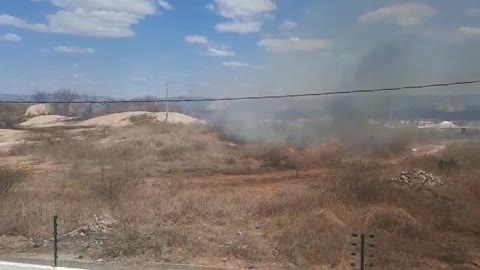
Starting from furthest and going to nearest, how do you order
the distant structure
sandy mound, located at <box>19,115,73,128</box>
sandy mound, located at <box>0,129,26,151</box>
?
the distant structure < sandy mound, located at <box>19,115,73,128</box> < sandy mound, located at <box>0,129,26,151</box>

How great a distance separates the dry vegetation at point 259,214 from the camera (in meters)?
10.6

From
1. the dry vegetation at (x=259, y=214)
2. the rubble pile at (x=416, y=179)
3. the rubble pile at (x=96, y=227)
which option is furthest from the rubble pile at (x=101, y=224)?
the rubble pile at (x=416, y=179)

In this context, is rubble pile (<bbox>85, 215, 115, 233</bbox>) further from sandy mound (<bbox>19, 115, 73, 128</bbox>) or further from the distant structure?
the distant structure

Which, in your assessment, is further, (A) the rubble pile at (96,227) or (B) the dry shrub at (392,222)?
(B) the dry shrub at (392,222)

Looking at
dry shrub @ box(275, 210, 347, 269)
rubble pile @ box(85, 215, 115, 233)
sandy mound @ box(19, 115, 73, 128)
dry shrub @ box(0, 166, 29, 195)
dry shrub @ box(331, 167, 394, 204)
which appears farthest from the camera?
sandy mound @ box(19, 115, 73, 128)

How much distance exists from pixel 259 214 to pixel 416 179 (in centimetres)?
850

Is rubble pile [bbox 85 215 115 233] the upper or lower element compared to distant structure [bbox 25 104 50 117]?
lower

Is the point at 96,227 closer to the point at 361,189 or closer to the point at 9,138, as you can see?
the point at 361,189

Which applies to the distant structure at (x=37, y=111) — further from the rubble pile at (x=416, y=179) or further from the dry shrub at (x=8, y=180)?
the rubble pile at (x=416, y=179)

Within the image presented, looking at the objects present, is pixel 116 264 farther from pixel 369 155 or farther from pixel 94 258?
pixel 369 155

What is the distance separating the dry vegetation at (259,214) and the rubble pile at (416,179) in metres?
0.52

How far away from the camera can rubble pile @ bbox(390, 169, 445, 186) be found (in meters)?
19.5

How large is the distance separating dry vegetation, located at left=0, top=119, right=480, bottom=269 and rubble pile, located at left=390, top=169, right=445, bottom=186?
1.71 ft

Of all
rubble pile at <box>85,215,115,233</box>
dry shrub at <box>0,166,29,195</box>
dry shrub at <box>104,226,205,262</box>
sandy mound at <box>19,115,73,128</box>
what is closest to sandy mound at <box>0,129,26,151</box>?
sandy mound at <box>19,115,73,128</box>
